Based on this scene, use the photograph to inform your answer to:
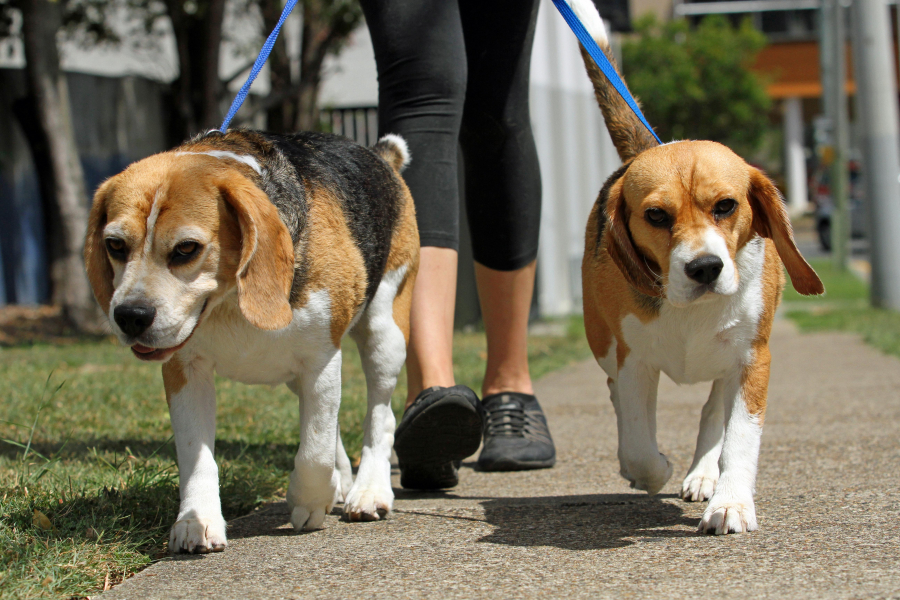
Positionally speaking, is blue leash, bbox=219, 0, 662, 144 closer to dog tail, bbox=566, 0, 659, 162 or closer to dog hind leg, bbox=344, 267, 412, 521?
dog tail, bbox=566, 0, 659, 162

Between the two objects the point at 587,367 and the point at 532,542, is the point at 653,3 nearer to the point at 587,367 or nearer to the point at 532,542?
the point at 587,367

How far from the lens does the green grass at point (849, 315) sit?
7.35m

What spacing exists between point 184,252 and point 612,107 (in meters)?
1.74

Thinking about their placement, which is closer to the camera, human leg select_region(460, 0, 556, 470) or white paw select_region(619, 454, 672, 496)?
white paw select_region(619, 454, 672, 496)

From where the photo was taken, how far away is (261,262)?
237 centimetres

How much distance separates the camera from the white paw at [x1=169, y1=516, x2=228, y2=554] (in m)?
2.44

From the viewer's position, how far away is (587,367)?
6.66 m

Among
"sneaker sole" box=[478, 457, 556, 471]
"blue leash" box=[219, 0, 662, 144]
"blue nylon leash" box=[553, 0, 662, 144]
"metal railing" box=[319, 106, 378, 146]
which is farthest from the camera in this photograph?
"metal railing" box=[319, 106, 378, 146]

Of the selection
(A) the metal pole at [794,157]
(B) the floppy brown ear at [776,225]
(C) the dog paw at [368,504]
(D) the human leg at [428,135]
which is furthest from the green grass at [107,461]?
(A) the metal pole at [794,157]

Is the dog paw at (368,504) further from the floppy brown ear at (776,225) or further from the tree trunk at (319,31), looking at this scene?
the tree trunk at (319,31)

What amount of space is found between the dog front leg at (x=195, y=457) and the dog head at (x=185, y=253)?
19 centimetres

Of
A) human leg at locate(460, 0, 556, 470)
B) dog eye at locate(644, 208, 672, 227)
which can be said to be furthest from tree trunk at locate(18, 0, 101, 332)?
dog eye at locate(644, 208, 672, 227)

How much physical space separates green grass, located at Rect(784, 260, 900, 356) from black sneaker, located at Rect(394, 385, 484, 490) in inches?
154

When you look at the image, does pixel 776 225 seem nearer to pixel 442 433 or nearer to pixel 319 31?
pixel 442 433
